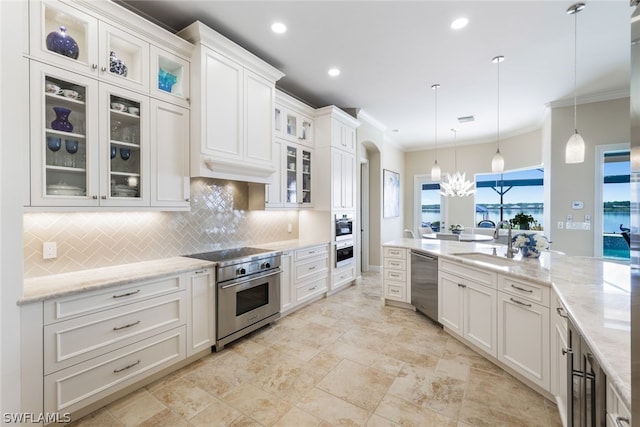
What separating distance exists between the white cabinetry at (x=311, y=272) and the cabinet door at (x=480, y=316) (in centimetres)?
199

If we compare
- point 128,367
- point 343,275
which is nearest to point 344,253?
point 343,275

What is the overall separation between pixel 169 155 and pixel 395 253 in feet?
9.68

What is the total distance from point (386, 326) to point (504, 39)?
11.1 ft

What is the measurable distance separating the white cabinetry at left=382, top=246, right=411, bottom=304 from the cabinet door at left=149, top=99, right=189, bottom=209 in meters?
2.65

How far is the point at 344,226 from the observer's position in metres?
4.71

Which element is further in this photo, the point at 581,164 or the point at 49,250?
the point at 581,164

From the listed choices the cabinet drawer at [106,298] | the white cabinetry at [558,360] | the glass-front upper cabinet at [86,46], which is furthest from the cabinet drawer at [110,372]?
the white cabinetry at [558,360]

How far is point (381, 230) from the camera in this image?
244 inches

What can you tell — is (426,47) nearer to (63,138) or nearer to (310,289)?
(310,289)

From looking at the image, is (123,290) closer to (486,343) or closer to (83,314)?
(83,314)

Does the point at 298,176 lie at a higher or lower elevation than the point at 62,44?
lower

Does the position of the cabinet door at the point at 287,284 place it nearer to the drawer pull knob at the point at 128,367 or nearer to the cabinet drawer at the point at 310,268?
the cabinet drawer at the point at 310,268

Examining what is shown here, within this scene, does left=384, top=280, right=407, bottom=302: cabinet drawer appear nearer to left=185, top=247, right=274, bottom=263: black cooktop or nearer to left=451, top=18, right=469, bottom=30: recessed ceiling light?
left=185, top=247, right=274, bottom=263: black cooktop

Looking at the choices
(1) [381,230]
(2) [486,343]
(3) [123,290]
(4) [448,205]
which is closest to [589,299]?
(2) [486,343]
